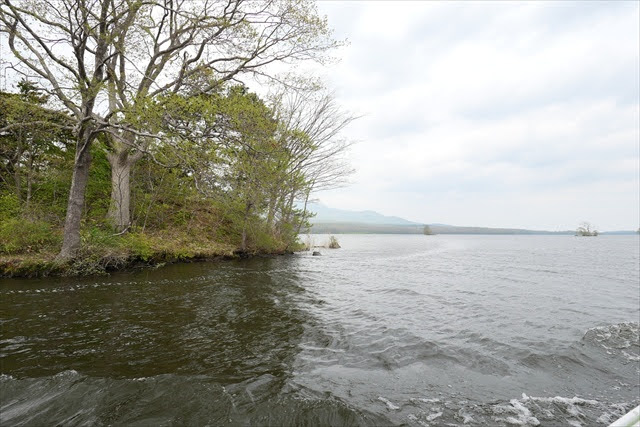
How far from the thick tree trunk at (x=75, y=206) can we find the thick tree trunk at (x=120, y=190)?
2.34 m

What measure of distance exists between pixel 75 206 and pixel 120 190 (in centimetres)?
295

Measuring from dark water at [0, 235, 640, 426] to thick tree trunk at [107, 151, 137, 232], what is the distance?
4.89m

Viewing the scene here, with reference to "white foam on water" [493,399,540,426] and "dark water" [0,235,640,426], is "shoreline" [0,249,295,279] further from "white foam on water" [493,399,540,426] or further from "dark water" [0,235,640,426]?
"white foam on water" [493,399,540,426]

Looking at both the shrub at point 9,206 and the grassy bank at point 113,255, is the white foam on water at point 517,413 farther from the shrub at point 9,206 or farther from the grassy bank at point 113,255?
the shrub at point 9,206

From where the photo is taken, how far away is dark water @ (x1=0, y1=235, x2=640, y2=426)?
3.34 m

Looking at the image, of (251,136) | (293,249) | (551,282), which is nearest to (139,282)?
(251,136)

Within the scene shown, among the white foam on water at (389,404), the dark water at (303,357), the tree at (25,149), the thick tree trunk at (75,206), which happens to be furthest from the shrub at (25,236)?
the white foam on water at (389,404)

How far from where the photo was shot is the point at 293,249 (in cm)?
2514

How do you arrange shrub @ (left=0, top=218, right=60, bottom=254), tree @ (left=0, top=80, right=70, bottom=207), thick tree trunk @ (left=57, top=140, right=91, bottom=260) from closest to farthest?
shrub @ (left=0, top=218, right=60, bottom=254)
thick tree trunk @ (left=57, top=140, right=91, bottom=260)
tree @ (left=0, top=80, right=70, bottom=207)

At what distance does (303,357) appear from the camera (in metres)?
4.83

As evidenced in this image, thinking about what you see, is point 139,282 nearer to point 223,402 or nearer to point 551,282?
point 223,402

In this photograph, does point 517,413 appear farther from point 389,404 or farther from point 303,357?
point 303,357

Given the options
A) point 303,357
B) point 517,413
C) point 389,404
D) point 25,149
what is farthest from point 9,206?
point 517,413

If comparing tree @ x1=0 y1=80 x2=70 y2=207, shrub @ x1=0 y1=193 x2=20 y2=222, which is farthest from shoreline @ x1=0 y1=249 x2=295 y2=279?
tree @ x1=0 y1=80 x2=70 y2=207
